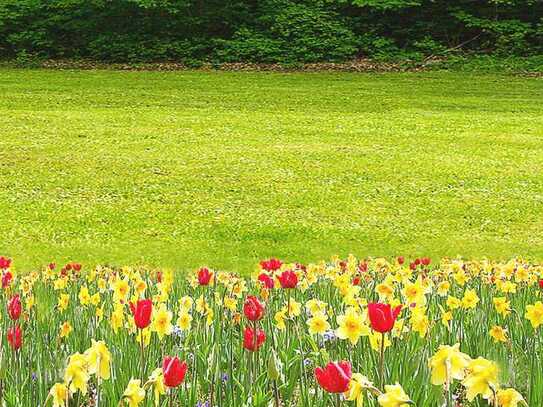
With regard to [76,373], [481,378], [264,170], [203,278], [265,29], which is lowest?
[264,170]

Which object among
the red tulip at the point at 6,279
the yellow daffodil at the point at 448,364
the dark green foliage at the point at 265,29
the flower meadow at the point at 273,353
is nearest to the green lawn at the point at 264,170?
the red tulip at the point at 6,279

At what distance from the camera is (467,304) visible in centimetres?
359

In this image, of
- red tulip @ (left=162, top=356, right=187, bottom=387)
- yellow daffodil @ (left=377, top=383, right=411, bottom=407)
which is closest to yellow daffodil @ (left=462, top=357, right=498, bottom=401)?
yellow daffodil @ (left=377, top=383, right=411, bottom=407)

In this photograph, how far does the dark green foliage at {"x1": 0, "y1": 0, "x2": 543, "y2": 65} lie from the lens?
26.5 m

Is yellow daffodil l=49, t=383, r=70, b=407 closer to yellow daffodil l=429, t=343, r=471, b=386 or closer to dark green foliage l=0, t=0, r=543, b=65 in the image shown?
yellow daffodil l=429, t=343, r=471, b=386

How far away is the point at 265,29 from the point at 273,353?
25888 mm

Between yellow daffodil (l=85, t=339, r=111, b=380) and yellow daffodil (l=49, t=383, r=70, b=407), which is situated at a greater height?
yellow daffodil (l=85, t=339, r=111, b=380)

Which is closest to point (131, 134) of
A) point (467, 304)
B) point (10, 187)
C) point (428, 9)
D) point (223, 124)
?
point (223, 124)

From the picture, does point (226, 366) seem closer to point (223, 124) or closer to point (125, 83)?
point (223, 124)

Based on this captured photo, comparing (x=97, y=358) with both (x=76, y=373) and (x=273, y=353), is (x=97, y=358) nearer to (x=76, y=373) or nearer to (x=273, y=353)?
(x=76, y=373)

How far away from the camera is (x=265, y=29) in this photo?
27266 mm

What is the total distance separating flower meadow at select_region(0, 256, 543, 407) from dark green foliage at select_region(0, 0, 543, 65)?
22782mm

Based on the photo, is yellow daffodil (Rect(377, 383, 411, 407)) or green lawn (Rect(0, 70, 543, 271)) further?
green lawn (Rect(0, 70, 543, 271))

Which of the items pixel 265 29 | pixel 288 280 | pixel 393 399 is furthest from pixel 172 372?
pixel 265 29
